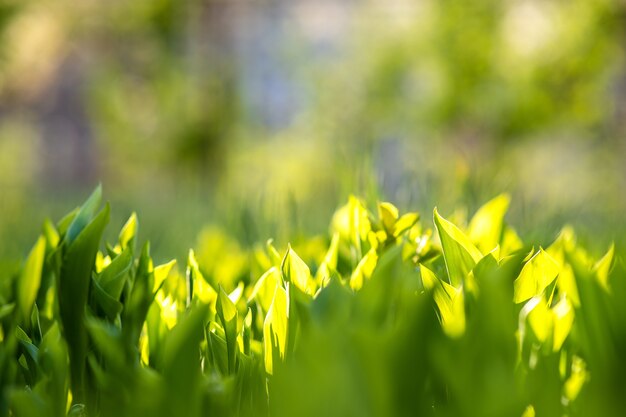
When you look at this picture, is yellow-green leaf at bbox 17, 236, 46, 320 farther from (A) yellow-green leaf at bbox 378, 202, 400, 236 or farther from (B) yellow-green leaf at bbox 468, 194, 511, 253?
(B) yellow-green leaf at bbox 468, 194, 511, 253

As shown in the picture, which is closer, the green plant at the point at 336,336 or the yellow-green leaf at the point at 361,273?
the green plant at the point at 336,336

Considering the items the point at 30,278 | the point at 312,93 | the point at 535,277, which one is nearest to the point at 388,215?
the point at 535,277

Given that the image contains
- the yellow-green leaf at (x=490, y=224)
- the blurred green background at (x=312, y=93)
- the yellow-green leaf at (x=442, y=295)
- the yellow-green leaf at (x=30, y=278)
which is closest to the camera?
the yellow-green leaf at (x=442, y=295)

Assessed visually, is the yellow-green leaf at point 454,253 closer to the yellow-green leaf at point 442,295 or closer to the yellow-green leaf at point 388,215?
the yellow-green leaf at point 442,295

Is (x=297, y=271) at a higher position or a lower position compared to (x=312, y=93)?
higher

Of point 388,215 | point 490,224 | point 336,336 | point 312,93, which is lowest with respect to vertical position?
point 312,93

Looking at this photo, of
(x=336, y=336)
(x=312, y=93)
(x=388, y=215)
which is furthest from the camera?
(x=312, y=93)

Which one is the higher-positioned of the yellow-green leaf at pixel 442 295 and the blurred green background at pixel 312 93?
the yellow-green leaf at pixel 442 295

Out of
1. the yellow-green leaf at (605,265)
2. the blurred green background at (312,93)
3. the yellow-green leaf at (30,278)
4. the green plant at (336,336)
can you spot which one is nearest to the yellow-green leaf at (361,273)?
the green plant at (336,336)

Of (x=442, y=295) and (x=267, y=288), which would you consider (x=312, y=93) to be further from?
(x=442, y=295)

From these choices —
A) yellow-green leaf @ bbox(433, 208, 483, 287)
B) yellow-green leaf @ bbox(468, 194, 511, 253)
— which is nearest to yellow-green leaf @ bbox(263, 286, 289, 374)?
yellow-green leaf @ bbox(433, 208, 483, 287)
